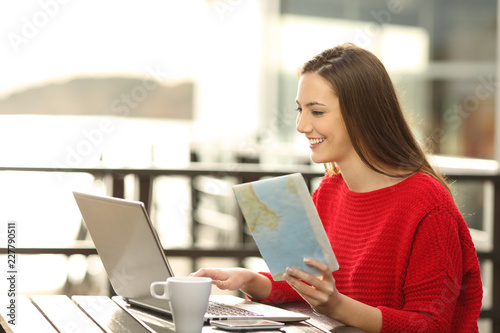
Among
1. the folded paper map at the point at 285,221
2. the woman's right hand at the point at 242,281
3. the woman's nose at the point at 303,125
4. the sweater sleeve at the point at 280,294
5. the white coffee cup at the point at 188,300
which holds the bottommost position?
the sweater sleeve at the point at 280,294

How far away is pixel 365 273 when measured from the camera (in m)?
1.59

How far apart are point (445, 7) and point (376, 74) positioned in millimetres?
4222

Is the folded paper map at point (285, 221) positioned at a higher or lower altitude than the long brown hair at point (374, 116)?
lower

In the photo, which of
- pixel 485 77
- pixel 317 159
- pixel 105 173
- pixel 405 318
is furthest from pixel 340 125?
pixel 485 77

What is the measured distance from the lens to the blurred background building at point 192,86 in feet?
17.3

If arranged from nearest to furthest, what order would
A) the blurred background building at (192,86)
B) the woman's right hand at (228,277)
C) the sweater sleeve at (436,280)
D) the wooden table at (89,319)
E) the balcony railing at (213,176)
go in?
the wooden table at (89,319) < the sweater sleeve at (436,280) < the woman's right hand at (228,277) < the balcony railing at (213,176) < the blurred background building at (192,86)

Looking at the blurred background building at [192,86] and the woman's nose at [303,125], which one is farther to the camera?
the blurred background building at [192,86]

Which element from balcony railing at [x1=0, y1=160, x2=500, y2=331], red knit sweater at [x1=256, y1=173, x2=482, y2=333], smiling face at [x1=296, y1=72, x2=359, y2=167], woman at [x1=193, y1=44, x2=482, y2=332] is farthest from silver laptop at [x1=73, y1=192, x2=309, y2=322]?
balcony railing at [x1=0, y1=160, x2=500, y2=331]

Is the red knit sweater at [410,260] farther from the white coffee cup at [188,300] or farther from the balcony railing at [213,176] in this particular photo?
the balcony railing at [213,176]

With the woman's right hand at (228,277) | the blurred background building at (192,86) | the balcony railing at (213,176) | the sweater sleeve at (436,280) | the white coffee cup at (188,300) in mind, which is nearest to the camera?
the white coffee cup at (188,300)

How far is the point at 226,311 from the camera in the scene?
4.69 ft

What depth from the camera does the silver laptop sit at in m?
1.29

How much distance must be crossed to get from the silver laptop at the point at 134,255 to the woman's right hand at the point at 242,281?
0.16 ft

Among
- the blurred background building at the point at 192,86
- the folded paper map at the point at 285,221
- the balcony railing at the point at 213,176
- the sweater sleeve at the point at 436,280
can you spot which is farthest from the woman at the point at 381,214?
the blurred background building at the point at 192,86
